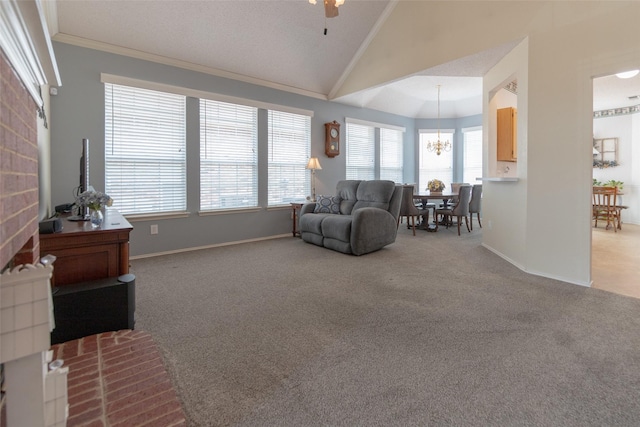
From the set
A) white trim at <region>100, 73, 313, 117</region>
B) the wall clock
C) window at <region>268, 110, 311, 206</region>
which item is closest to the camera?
white trim at <region>100, 73, 313, 117</region>

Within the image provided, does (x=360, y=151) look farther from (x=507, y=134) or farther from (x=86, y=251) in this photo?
(x=86, y=251)

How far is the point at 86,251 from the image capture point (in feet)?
6.53

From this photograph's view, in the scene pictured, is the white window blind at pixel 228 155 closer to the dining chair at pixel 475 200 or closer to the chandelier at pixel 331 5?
the chandelier at pixel 331 5

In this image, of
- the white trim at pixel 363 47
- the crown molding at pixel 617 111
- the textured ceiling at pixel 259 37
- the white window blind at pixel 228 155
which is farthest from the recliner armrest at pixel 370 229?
the crown molding at pixel 617 111

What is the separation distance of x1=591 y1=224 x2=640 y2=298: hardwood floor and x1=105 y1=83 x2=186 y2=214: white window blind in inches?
199

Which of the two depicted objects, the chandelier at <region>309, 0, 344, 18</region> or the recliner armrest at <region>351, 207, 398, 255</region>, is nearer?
the chandelier at <region>309, 0, 344, 18</region>

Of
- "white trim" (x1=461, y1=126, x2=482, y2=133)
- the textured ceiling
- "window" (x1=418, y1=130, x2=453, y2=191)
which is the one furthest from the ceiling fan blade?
"white trim" (x1=461, y1=126, x2=482, y2=133)

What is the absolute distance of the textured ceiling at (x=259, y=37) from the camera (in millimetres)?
3609

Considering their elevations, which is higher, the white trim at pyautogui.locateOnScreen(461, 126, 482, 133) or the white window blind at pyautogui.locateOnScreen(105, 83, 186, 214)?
the white trim at pyautogui.locateOnScreen(461, 126, 482, 133)

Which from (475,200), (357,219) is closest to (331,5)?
(357,219)

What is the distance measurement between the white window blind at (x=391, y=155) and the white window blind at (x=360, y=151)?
37 cm

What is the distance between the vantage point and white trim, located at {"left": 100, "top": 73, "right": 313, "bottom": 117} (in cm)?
388

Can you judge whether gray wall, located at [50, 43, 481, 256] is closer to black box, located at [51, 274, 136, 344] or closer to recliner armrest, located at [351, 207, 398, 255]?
recliner armrest, located at [351, 207, 398, 255]

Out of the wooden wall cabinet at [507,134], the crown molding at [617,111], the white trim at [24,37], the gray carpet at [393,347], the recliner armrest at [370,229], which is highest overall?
the crown molding at [617,111]
